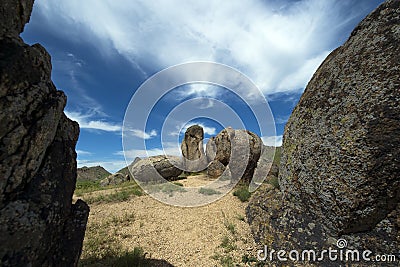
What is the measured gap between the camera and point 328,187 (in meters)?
2.75

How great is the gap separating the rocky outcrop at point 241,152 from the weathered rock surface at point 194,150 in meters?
6.74

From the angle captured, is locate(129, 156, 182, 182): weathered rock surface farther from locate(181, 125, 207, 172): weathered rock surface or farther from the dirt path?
the dirt path

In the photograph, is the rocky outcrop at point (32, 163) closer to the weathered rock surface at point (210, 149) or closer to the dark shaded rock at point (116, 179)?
the dark shaded rock at point (116, 179)

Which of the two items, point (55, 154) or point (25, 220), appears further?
point (55, 154)

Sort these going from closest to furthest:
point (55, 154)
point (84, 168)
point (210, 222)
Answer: point (55, 154) → point (210, 222) → point (84, 168)

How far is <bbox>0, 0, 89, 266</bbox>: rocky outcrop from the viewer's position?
2.34m

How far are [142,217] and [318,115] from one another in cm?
725

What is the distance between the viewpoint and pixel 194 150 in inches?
979

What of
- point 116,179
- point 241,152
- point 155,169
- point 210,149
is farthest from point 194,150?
point 241,152

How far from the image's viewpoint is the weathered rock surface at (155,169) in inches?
659

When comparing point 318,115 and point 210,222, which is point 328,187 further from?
point 210,222

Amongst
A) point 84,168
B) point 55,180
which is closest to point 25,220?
point 55,180

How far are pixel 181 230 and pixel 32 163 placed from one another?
5305 mm

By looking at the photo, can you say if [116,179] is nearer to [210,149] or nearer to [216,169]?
[210,149]
